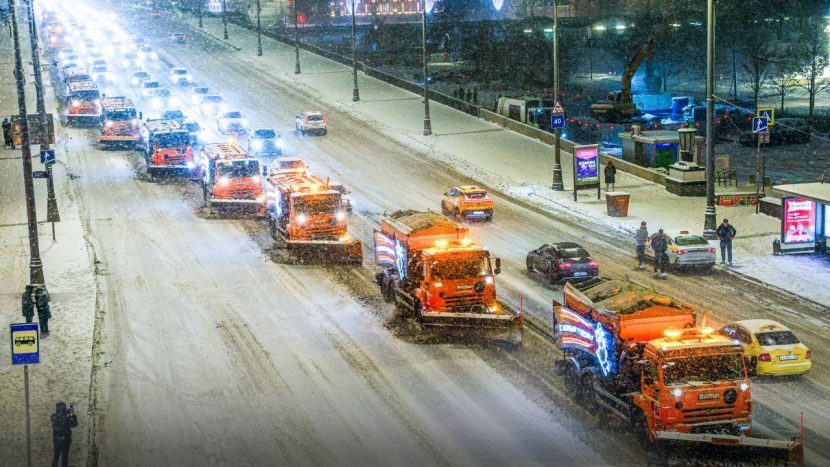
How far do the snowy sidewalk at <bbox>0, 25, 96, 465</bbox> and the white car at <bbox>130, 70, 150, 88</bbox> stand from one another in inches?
1189

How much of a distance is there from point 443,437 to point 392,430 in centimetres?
117

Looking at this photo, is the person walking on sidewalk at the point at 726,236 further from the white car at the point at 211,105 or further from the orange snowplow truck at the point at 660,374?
the white car at the point at 211,105

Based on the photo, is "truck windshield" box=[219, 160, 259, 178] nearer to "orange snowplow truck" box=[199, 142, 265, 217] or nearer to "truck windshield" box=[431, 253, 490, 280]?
"orange snowplow truck" box=[199, 142, 265, 217]

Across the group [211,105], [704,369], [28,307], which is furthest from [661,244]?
[211,105]

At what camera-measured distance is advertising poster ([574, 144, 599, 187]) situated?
153 ft

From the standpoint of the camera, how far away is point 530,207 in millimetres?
46062

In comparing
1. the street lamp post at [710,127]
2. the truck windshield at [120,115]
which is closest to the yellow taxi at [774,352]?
the street lamp post at [710,127]

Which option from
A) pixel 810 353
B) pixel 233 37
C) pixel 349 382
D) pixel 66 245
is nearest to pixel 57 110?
pixel 66 245

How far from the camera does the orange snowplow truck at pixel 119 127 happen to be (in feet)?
195

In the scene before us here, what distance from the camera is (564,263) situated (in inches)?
1294

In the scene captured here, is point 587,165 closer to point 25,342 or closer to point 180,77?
point 25,342

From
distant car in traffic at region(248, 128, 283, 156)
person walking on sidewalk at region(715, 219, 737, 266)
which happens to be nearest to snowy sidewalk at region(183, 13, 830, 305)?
person walking on sidewalk at region(715, 219, 737, 266)

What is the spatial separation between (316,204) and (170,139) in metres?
18.1

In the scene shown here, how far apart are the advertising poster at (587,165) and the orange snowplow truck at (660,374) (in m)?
24.5
